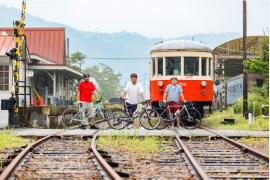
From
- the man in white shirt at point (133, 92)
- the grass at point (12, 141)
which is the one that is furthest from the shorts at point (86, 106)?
the grass at point (12, 141)

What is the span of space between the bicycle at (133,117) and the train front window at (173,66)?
387 centimetres

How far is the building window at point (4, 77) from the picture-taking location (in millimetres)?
22703

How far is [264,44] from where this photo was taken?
2517 cm

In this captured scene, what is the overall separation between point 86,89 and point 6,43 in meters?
8.12

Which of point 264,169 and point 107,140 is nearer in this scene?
point 264,169

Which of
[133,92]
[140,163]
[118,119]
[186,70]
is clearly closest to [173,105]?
[133,92]

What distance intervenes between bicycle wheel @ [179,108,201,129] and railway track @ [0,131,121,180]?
6.04 meters

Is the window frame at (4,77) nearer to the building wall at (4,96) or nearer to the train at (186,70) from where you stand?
the building wall at (4,96)

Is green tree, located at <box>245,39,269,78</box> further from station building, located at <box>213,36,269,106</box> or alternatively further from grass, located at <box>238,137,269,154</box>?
station building, located at <box>213,36,269,106</box>

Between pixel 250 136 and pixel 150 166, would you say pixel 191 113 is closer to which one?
pixel 250 136

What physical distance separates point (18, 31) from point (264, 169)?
13.4m

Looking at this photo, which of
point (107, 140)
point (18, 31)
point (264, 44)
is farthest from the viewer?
point (264, 44)

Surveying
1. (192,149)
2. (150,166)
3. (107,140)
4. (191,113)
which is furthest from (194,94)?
(150,166)

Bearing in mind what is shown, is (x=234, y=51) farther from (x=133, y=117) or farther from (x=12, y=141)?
(x=12, y=141)
